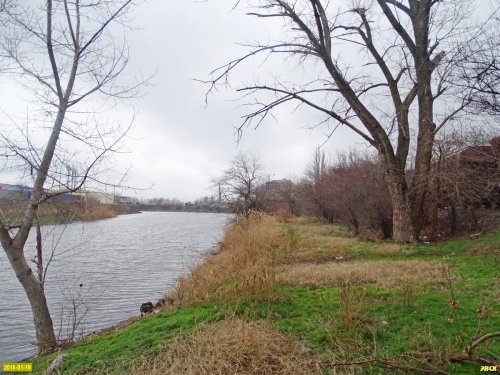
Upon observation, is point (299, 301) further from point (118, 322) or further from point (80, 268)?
point (80, 268)

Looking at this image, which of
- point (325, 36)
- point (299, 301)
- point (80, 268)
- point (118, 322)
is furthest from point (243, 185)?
point (299, 301)

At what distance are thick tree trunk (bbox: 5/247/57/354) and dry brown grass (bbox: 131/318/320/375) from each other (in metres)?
3.82

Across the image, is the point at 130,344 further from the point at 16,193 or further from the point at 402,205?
the point at 402,205

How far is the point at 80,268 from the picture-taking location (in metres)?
17.2

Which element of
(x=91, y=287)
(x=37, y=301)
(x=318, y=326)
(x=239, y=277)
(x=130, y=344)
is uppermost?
(x=239, y=277)

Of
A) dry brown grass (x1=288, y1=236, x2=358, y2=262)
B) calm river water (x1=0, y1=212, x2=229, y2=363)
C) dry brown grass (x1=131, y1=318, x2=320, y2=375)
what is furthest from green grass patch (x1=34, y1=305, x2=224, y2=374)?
dry brown grass (x1=288, y1=236, x2=358, y2=262)

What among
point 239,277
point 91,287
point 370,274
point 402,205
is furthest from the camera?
point 402,205

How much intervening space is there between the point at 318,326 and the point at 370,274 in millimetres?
3093

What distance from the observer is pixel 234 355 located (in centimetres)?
458

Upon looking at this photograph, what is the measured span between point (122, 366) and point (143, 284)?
9.70 meters

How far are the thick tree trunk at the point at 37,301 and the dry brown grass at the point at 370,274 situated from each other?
4.56 meters

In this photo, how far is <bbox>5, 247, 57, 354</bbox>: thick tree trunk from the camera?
7.70 meters
